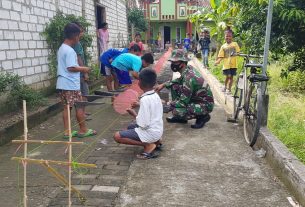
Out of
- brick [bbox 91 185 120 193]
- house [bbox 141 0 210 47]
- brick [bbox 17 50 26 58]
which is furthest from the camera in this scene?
house [bbox 141 0 210 47]

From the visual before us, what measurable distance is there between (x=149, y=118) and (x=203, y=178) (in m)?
0.98

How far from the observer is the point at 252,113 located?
467 cm

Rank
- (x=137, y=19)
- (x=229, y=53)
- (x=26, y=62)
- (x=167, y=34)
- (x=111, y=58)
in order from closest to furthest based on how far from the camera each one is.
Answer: (x=26, y=62) → (x=111, y=58) → (x=229, y=53) → (x=137, y=19) → (x=167, y=34)

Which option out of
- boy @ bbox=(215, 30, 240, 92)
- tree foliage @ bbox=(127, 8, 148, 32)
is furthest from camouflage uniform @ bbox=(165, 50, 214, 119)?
tree foliage @ bbox=(127, 8, 148, 32)

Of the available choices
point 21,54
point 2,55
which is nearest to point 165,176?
point 2,55

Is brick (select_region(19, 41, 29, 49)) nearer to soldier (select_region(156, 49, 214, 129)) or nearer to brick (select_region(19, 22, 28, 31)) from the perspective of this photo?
brick (select_region(19, 22, 28, 31))

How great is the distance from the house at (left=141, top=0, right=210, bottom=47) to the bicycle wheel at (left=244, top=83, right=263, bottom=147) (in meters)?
27.2

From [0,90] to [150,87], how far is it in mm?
2448

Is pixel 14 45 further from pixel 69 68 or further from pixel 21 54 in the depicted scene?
pixel 69 68

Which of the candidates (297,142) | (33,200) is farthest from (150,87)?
(297,142)

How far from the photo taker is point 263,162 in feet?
13.0

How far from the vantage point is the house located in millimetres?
31786

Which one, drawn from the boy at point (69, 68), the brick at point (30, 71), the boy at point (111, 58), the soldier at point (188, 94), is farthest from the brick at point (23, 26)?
the soldier at point (188, 94)

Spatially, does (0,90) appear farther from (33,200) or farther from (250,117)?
(250,117)
